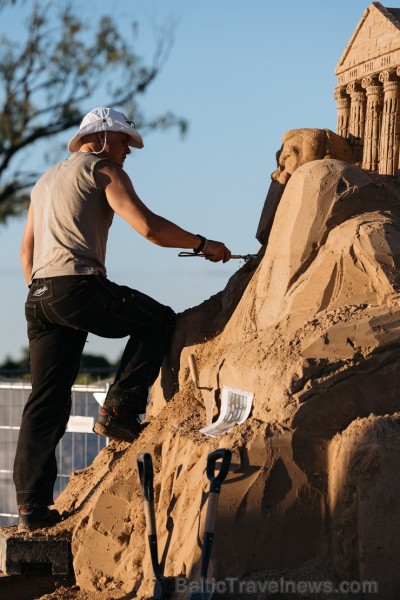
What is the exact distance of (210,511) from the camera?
4262 millimetres

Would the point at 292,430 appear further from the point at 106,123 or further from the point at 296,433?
the point at 106,123

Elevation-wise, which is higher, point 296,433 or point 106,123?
point 106,123

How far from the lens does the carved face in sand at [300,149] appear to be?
600 cm

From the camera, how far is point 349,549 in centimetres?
446

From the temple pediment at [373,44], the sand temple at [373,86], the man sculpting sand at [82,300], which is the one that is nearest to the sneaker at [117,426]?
the man sculpting sand at [82,300]

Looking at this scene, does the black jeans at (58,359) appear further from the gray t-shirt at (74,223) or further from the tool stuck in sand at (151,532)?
the tool stuck in sand at (151,532)

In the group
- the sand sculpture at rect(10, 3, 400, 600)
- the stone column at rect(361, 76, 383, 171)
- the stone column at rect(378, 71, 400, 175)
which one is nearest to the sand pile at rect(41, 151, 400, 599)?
the sand sculpture at rect(10, 3, 400, 600)

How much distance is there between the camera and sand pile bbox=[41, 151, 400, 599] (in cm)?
446

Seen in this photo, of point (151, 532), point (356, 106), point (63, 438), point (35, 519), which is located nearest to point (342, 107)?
point (356, 106)

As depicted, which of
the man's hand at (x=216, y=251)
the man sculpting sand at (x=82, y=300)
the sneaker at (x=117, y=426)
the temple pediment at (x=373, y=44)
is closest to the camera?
the man sculpting sand at (x=82, y=300)

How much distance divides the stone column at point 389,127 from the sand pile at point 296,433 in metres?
0.85

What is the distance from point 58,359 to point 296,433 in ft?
4.87

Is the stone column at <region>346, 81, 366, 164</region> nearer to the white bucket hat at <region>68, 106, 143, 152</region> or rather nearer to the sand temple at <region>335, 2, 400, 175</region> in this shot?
the sand temple at <region>335, 2, 400, 175</region>

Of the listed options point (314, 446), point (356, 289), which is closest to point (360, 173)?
point (356, 289)
